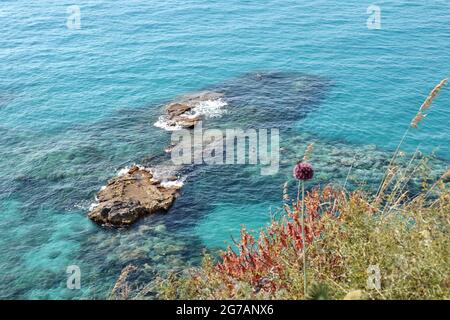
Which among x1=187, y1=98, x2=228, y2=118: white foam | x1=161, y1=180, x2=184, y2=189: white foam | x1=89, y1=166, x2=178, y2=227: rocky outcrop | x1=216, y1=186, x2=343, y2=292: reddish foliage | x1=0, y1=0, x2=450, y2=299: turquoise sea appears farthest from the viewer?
x1=187, y1=98, x2=228, y2=118: white foam

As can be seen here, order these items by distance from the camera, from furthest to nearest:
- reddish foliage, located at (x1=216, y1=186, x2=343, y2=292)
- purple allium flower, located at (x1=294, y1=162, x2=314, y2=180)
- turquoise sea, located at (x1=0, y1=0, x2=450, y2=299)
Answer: turquoise sea, located at (x1=0, y1=0, x2=450, y2=299) < reddish foliage, located at (x1=216, y1=186, x2=343, y2=292) < purple allium flower, located at (x1=294, y1=162, x2=314, y2=180)

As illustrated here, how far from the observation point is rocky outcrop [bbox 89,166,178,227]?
92.9 feet

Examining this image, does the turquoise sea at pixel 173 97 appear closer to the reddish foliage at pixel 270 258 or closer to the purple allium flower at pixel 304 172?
the reddish foliage at pixel 270 258

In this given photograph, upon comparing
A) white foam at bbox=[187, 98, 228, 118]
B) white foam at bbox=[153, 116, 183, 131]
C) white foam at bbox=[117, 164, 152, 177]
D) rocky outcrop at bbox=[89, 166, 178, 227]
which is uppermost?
white foam at bbox=[187, 98, 228, 118]

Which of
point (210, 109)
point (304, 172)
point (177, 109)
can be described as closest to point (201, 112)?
point (210, 109)

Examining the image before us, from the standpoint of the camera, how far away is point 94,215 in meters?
28.4

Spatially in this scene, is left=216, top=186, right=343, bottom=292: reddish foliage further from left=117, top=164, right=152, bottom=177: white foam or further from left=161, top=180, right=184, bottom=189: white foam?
left=117, top=164, right=152, bottom=177: white foam

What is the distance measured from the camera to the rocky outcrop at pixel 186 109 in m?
38.8

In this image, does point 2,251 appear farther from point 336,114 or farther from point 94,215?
point 336,114

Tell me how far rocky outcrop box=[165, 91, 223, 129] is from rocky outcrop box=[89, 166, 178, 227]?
25.7 ft

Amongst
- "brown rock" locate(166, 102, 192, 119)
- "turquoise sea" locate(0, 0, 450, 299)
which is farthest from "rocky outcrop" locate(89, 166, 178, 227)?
"brown rock" locate(166, 102, 192, 119)
